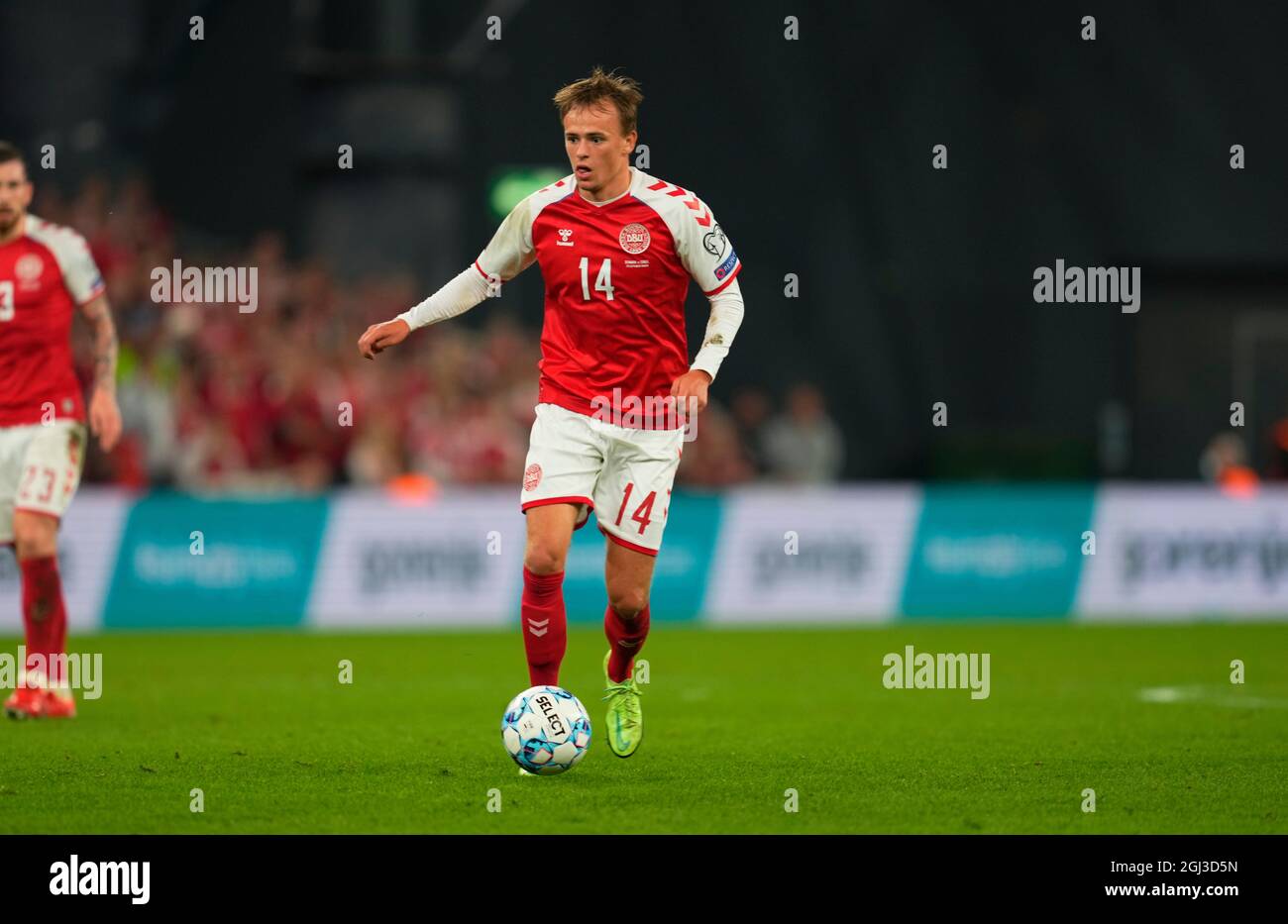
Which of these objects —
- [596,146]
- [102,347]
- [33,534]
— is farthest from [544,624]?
[102,347]

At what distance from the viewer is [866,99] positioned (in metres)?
26.1

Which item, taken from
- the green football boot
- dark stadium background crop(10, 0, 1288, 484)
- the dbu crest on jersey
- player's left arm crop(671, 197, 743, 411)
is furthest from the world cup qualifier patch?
dark stadium background crop(10, 0, 1288, 484)

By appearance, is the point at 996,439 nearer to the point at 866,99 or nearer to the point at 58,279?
the point at 866,99

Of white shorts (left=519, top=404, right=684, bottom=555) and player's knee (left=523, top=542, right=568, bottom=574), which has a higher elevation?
white shorts (left=519, top=404, right=684, bottom=555)

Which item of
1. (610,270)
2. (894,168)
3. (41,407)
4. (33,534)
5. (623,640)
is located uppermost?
(894,168)

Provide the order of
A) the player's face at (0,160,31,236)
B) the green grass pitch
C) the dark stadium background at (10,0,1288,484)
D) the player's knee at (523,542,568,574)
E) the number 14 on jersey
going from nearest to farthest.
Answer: the green grass pitch → the player's knee at (523,542,568,574) → the number 14 on jersey → the player's face at (0,160,31,236) → the dark stadium background at (10,0,1288,484)

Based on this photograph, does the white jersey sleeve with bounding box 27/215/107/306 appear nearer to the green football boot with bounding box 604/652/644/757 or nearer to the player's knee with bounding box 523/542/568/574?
the player's knee with bounding box 523/542/568/574

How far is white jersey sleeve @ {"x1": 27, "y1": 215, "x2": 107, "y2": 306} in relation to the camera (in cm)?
1050

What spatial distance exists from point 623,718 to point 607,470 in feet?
3.62

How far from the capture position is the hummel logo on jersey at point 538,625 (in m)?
8.44

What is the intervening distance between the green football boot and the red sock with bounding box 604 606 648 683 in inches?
1.8

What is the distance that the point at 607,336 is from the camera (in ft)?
28.3

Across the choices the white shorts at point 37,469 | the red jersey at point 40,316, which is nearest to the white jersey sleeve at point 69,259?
the red jersey at point 40,316

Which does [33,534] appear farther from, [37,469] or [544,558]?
[544,558]
